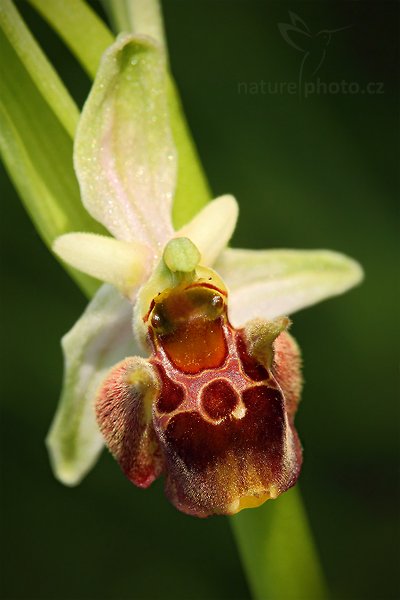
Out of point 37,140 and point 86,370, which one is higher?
point 37,140

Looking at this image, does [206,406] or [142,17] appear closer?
[206,406]

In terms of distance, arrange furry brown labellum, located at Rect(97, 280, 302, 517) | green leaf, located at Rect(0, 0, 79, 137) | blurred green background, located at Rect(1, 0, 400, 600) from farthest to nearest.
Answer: blurred green background, located at Rect(1, 0, 400, 600)
green leaf, located at Rect(0, 0, 79, 137)
furry brown labellum, located at Rect(97, 280, 302, 517)

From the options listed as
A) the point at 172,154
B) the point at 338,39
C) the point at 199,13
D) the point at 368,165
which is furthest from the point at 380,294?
the point at 172,154

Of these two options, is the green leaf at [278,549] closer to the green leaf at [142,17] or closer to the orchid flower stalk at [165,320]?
the orchid flower stalk at [165,320]

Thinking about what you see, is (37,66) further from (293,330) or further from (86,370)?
(293,330)
